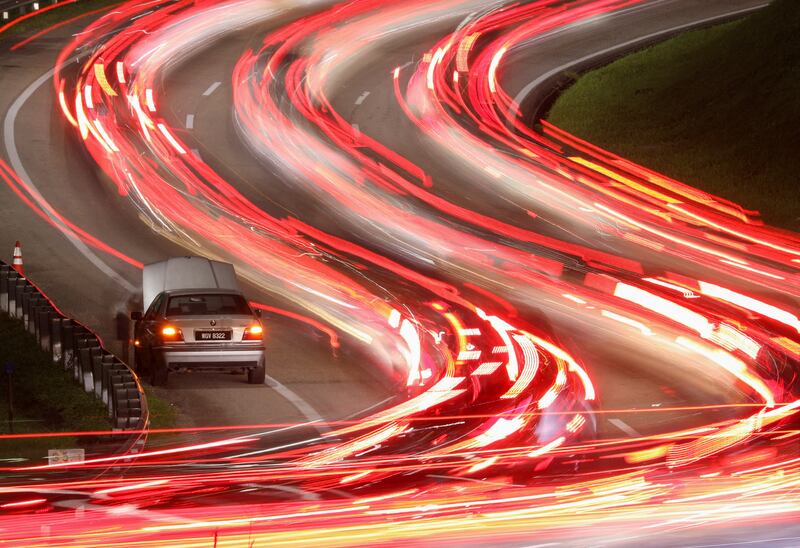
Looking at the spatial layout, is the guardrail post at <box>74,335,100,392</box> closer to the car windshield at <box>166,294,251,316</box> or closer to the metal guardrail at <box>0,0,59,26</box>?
the car windshield at <box>166,294,251,316</box>

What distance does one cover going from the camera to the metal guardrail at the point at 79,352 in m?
16.5

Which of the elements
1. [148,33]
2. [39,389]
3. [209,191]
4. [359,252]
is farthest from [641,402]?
[148,33]

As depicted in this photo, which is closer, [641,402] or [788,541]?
[788,541]

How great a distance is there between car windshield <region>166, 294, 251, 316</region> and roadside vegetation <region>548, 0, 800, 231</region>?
16.2m

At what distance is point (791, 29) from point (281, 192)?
15601 millimetres

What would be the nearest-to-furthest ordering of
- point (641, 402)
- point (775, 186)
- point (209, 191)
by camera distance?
1. point (641, 402)
2. point (209, 191)
3. point (775, 186)

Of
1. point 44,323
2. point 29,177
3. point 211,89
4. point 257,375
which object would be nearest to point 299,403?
point 257,375

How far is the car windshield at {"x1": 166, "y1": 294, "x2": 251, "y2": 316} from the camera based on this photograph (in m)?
20.0

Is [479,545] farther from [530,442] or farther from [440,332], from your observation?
[440,332]

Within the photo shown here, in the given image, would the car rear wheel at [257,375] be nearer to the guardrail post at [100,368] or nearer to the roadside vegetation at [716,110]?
the guardrail post at [100,368]

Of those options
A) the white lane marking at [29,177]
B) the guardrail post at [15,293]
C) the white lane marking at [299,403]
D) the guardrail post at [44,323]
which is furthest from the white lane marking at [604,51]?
the white lane marking at [299,403]

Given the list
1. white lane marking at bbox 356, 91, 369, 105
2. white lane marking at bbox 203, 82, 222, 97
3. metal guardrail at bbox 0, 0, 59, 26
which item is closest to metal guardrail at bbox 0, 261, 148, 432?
white lane marking at bbox 203, 82, 222, 97

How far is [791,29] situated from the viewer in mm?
40406

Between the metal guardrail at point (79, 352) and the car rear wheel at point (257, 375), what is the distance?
2001 millimetres
